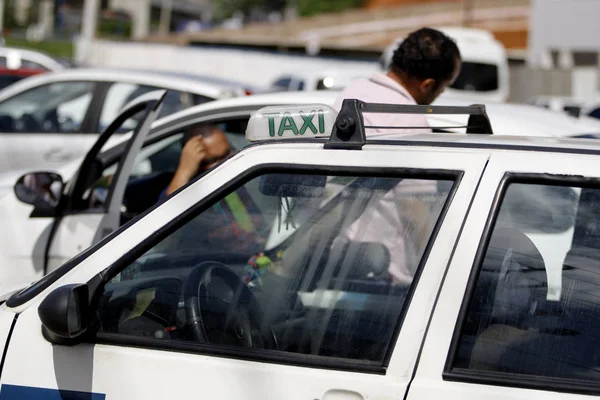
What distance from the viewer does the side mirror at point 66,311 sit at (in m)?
2.21

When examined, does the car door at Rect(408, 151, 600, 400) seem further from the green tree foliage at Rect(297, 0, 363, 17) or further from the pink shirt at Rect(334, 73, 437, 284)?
the green tree foliage at Rect(297, 0, 363, 17)

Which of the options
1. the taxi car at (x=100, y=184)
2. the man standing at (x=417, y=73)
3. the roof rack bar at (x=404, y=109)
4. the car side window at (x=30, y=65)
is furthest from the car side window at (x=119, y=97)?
the car side window at (x=30, y=65)

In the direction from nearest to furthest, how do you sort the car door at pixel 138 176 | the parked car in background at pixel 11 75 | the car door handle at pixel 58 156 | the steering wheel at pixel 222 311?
1. the steering wheel at pixel 222 311
2. the car door at pixel 138 176
3. the car door handle at pixel 58 156
4. the parked car in background at pixel 11 75

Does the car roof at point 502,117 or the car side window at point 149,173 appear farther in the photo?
the car side window at point 149,173

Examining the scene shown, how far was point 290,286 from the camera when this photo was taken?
8.05 ft

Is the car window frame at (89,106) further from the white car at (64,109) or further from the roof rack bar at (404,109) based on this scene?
the roof rack bar at (404,109)

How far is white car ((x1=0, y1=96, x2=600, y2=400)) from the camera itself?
2.08 meters

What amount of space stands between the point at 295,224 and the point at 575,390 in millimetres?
898

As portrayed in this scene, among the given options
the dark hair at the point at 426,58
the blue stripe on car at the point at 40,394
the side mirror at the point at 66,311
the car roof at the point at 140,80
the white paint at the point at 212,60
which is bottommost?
the white paint at the point at 212,60

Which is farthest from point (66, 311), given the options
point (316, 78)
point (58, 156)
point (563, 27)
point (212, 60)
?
point (212, 60)

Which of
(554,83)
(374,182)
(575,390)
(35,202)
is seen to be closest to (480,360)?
(575,390)

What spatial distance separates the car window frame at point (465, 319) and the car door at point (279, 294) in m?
0.07

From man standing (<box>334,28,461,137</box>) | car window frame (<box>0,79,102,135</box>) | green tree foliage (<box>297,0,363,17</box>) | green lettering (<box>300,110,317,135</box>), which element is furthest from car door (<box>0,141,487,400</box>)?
green tree foliage (<box>297,0,363,17</box>)

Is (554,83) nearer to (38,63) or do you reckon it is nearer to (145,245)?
(38,63)
